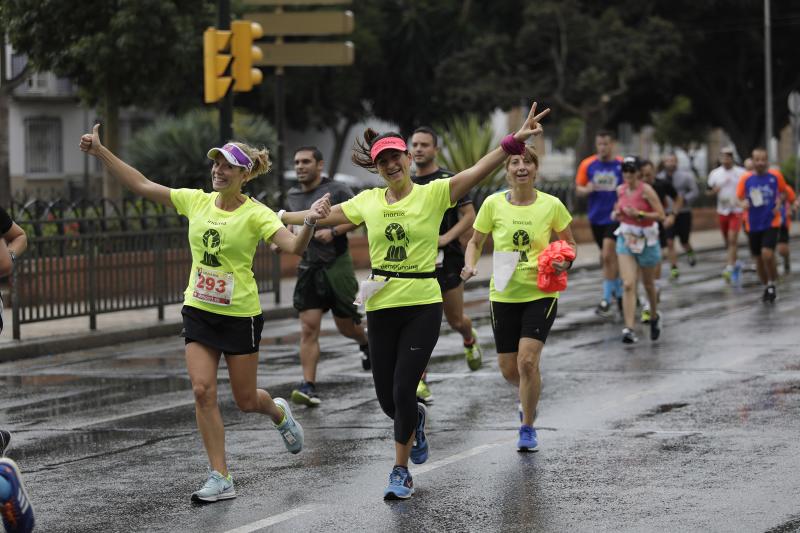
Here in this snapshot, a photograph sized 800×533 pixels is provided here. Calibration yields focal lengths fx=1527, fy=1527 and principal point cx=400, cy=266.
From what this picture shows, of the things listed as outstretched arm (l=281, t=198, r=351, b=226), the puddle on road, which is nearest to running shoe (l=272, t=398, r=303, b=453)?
outstretched arm (l=281, t=198, r=351, b=226)

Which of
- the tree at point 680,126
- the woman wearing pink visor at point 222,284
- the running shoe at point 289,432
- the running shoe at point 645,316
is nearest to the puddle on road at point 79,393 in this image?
the running shoe at point 289,432

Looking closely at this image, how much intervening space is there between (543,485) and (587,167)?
997 cm

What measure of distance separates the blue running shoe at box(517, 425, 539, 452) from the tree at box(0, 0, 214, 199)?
17270 millimetres

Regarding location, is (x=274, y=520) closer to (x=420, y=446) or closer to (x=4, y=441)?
(x=420, y=446)

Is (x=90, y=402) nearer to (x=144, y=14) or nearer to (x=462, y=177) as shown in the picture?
(x=462, y=177)

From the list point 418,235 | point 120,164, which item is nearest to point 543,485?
point 418,235

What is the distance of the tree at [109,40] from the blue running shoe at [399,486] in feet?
59.9

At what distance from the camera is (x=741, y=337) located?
48.6 feet

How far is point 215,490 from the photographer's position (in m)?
7.57

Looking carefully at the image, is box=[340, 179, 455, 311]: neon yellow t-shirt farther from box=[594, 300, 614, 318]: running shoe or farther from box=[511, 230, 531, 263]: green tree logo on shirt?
box=[594, 300, 614, 318]: running shoe

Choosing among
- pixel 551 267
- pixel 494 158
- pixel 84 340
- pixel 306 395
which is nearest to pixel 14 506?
pixel 494 158

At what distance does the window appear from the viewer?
186ft

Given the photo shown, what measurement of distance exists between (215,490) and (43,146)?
5168cm

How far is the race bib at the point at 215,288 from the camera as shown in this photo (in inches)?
310
